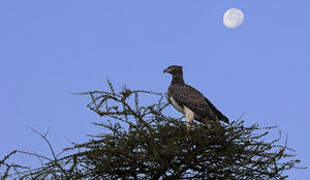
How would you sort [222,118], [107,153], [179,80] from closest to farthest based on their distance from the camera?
[107,153] < [222,118] < [179,80]

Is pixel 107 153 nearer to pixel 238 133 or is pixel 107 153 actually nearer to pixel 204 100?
pixel 238 133

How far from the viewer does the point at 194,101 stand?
11.5 metres

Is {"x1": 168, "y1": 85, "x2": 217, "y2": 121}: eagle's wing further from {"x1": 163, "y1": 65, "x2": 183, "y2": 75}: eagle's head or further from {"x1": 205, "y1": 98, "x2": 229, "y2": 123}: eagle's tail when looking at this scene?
{"x1": 163, "y1": 65, "x2": 183, "y2": 75}: eagle's head

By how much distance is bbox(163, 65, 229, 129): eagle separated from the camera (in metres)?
11.4

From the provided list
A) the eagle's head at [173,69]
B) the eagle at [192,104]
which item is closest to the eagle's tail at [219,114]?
the eagle at [192,104]

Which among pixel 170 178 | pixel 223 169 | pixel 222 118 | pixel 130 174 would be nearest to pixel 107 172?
pixel 130 174

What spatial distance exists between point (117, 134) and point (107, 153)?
430mm

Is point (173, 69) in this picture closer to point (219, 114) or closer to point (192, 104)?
point (192, 104)

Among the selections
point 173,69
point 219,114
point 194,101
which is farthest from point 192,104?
point 173,69

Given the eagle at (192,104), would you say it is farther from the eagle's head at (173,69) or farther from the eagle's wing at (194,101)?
the eagle's head at (173,69)

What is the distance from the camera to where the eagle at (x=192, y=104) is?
37.2 feet

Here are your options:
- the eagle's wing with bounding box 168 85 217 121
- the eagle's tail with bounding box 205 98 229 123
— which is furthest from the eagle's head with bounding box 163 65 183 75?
the eagle's tail with bounding box 205 98 229 123

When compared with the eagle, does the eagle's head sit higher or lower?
higher

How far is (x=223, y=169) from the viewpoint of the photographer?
8852 millimetres
